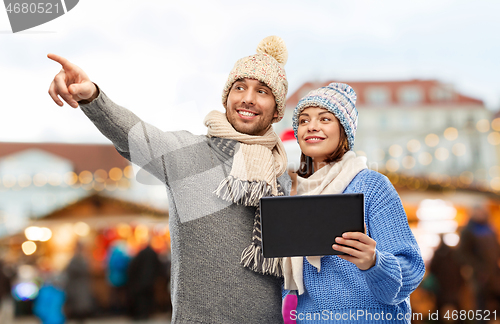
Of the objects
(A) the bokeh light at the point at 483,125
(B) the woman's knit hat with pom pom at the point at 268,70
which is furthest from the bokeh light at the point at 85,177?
(A) the bokeh light at the point at 483,125

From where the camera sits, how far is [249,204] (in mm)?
1531

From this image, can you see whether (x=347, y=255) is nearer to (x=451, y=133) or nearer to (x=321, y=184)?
(x=321, y=184)

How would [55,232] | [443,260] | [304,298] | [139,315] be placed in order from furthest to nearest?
[55,232]
[139,315]
[443,260]
[304,298]

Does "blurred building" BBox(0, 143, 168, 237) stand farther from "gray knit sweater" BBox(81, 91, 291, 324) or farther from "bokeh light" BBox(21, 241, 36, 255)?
"gray knit sweater" BBox(81, 91, 291, 324)

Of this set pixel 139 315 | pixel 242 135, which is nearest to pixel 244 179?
pixel 242 135

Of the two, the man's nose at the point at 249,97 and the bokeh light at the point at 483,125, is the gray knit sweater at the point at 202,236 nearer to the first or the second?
the man's nose at the point at 249,97

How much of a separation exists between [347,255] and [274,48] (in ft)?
3.54

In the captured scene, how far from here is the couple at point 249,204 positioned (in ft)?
4.67

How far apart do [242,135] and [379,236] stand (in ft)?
2.17

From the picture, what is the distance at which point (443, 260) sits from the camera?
4.51 metres

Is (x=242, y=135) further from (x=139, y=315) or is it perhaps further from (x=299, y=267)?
(x=139, y=315)

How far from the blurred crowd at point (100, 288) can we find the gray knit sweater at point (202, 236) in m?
4.79

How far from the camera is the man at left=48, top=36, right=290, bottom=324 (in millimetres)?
1482

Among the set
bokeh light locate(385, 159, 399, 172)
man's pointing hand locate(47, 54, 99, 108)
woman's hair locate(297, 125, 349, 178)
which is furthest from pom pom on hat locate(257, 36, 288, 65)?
bokeh light locate(385, 159, 399, 172)
